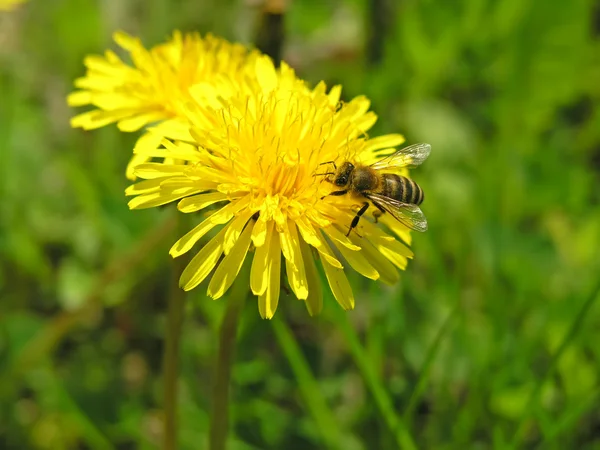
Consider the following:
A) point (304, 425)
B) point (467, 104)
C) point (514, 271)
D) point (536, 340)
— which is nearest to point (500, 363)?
point (536, 340)

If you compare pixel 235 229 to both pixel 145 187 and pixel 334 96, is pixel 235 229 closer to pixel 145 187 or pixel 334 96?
pixel 145 187

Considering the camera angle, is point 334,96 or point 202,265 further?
point 334,96

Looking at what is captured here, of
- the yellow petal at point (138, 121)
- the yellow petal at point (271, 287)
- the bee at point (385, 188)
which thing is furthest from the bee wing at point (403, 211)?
the yellow petal at point (138, 121)

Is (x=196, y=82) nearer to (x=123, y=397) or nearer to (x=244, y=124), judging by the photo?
(x=244, y=124)

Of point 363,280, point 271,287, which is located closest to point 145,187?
point 271,287

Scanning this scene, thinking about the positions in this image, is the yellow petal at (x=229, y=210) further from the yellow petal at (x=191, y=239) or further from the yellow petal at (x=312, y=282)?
the yellow petal at (x=312, y=282)

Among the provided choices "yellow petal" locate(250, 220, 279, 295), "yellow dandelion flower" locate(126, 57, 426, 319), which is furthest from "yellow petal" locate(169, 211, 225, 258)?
"yellow petal" locate(250, 220, 279, 295)

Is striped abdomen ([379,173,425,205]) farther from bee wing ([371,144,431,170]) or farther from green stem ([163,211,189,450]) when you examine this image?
green stem ([163,211,189,450])
